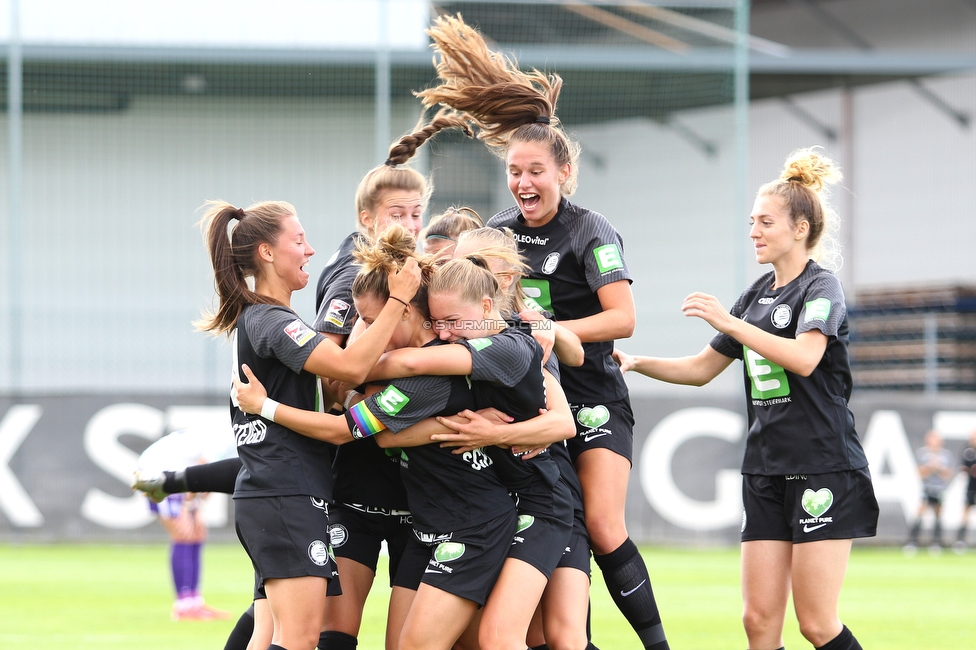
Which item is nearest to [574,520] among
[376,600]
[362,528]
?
[362,528]

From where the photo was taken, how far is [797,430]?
4.65m

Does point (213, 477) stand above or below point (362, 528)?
above

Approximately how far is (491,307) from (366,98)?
12004 millimetres

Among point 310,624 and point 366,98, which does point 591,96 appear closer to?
point 366,98

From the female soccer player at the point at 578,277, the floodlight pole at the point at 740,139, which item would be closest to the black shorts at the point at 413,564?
the female soccer player at the point at 578,277

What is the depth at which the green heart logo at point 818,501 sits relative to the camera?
14.9 ft

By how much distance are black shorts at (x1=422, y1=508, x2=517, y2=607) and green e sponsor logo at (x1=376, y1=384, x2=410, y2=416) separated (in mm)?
462

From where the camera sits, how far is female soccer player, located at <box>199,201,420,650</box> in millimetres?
3826

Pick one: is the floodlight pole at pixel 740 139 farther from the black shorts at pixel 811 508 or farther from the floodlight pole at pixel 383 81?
the black shorts at pixel 811 508

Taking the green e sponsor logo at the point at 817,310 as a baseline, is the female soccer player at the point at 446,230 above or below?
above

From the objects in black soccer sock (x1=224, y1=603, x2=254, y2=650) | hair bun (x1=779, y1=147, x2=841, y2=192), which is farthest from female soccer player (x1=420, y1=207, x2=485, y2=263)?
black soccer sock (x1=224, y1=603, x2=254, y2=650)

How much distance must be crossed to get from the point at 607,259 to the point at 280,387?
1386mm

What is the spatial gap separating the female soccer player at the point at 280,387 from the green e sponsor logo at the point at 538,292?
3.09 ft

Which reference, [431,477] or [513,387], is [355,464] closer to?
[431,477]
